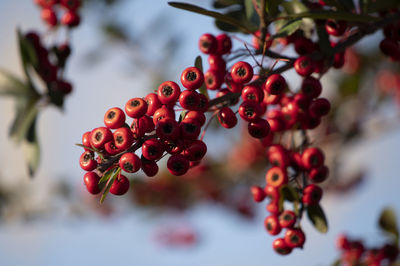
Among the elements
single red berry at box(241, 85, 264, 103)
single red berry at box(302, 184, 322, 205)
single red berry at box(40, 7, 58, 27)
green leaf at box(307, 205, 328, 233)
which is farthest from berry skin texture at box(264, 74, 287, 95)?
single red berry at box(40, 7, 58, 27)

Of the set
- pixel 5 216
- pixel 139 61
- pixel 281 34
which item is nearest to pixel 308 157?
pixel 281 34

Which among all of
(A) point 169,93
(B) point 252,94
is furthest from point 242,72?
(A) point 169,93

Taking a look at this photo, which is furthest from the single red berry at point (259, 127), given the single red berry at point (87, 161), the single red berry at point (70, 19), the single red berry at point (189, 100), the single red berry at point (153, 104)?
the single red berry at point (70, 19)

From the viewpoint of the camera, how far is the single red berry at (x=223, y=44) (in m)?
1.77

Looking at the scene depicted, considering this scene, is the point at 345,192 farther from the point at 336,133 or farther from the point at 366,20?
the point at 366,20

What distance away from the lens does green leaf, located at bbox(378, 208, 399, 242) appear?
7.11ft

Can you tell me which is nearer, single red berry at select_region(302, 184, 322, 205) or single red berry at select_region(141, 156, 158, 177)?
single red berry at select_region(141, 156, 158, 177)

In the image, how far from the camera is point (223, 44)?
5.83ft

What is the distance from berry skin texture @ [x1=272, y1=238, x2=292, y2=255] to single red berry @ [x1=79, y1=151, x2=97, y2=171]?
37.7 inches

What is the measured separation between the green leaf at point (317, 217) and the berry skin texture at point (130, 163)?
90 centimetres

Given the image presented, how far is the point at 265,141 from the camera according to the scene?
1933 mm

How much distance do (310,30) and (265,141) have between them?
1.95 ft

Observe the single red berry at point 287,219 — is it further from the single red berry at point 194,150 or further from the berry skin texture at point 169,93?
the berry skin texture at point 169,93

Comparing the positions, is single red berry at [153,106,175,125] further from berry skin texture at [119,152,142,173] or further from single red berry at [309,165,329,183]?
single red berry at [309,165,329,183]
